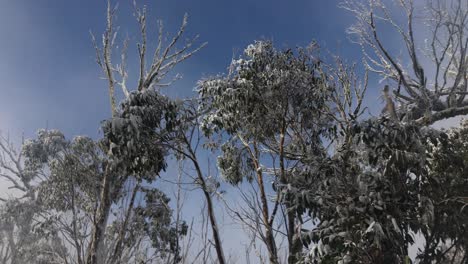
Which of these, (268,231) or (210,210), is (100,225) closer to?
(210,210)

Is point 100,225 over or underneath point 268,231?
over

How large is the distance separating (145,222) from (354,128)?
294 inches

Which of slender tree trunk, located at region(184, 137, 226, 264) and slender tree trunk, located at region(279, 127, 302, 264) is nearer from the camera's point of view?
slender tree trunk, located at region(279, 127, 302, 264)

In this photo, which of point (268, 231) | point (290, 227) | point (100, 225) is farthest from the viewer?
point (100, 225)

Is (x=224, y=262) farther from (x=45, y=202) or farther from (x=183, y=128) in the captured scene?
(x=45, y=202)

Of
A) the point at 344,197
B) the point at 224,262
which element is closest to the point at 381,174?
the point at 344,197

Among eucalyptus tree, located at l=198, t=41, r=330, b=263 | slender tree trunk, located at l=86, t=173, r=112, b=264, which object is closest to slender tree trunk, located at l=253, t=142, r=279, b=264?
eucalyptus tree, located at l=198, t=41, r=330, b=263

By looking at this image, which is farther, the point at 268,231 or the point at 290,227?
the point at 268,231

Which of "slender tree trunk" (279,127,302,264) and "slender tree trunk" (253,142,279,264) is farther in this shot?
"slender tree trunk" (253,142,279,264)

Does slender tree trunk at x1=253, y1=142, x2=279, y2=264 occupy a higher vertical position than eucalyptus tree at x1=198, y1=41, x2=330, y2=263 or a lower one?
lower

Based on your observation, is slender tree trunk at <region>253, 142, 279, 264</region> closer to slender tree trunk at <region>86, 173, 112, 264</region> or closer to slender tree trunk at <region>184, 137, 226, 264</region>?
slender tree trunk at <region>184, 137, 226, 264</region>

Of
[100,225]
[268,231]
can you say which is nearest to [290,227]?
[268,231]

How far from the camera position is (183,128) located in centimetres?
777

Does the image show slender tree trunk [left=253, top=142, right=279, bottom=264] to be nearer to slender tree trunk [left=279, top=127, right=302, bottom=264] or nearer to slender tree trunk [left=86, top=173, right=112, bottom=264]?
slender tree trunk [left=279, top=127, right=302, bottom=264]
